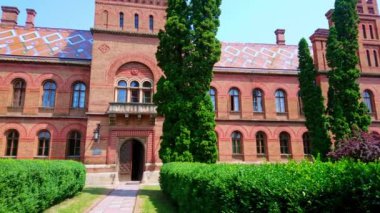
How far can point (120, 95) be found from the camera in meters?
21.6

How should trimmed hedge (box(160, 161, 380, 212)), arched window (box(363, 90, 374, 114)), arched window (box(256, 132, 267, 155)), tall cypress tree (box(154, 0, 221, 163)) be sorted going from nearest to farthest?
trimmed hedge (box(160, 161, 380, 212))
tall cypress tree (box(154, 0, 221, 163))
arched window (box(256, 132, 267, 155))
arched window (box(363, 90, 374, 114))

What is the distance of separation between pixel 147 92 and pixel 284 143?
13.2 meters

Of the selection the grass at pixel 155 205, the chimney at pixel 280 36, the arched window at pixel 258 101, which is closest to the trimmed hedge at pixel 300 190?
the grass at pixel 155 205

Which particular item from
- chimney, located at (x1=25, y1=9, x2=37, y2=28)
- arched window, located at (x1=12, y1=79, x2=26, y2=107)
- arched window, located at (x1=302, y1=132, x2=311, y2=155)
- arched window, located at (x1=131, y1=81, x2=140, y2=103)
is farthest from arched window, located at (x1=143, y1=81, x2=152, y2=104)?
arched window, located at (x1=302, y1=132, x2=311, y2=155)

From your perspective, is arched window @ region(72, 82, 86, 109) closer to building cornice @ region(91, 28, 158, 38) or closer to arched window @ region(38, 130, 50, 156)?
arched window @ region(38, 130, 50, 156)

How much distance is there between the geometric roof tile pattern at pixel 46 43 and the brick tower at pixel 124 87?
10.7ft

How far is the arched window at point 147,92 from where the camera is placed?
865 inches

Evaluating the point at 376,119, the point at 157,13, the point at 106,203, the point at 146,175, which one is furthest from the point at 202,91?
the point at 376,119

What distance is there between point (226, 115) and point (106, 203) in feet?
48.3

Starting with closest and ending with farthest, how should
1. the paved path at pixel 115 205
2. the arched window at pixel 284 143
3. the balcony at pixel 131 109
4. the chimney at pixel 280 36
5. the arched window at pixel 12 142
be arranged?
the paved path at pixel 115 205 < the balcony at pixel 131 109 < the arched window at pixel 12 142 < the arched window at pixel 284 143 < the chimney at pixel 280 36

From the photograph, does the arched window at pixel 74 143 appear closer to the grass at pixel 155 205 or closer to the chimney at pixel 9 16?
the grass at pixel 155 205

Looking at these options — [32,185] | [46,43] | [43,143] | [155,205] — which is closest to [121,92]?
[43,143]

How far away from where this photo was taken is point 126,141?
826 inches

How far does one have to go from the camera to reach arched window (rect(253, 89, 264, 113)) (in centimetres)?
2525
